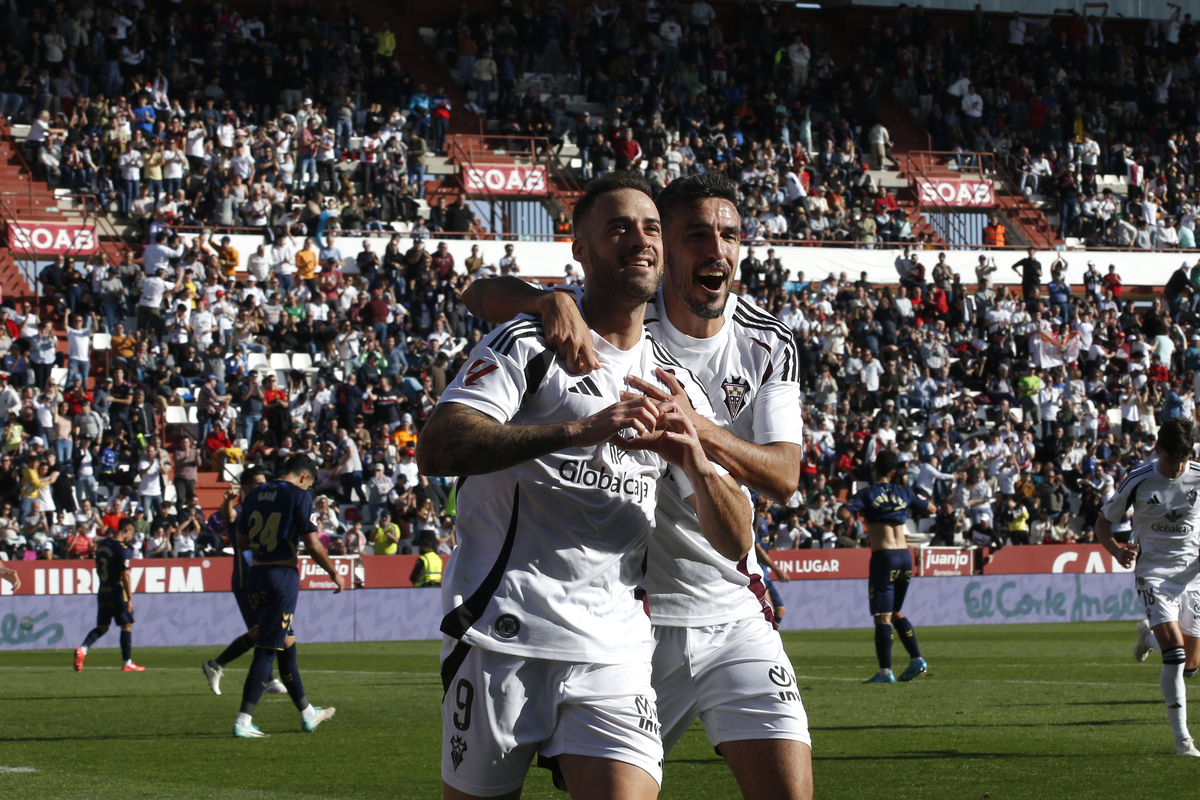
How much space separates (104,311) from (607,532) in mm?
25447

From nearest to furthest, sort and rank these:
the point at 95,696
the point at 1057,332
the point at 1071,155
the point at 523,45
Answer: the point at 95,696
the point at 1057,332
the point at 523,45
the point at 1071,155

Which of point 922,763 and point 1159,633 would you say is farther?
point 1159,633

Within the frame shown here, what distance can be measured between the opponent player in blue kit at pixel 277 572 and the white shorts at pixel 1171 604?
6.36 meters

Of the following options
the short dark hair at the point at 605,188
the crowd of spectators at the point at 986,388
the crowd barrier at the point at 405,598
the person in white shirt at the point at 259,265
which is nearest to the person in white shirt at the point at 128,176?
the person in white shirt at the point at 259,265

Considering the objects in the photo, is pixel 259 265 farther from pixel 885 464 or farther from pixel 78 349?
pixel 885 464

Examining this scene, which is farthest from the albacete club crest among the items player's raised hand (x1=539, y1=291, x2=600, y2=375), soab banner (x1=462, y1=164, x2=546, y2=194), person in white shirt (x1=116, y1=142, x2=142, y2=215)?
soab banner (x1=462, y1=164, x2=546, y2=194)

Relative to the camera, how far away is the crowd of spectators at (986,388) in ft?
97.5

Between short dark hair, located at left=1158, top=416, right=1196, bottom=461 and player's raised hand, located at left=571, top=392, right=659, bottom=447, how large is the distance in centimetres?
770

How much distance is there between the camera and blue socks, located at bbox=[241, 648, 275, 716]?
1185 cm

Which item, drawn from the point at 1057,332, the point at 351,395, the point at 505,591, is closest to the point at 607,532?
the point at 505,591

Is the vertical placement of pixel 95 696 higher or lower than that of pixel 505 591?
lower

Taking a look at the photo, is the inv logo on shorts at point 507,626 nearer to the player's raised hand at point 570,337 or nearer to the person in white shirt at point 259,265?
the player's raised hand at point 570,337

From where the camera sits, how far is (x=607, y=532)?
4461 mm

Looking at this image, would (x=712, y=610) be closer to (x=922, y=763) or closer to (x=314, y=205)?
(x=922, y=763)
